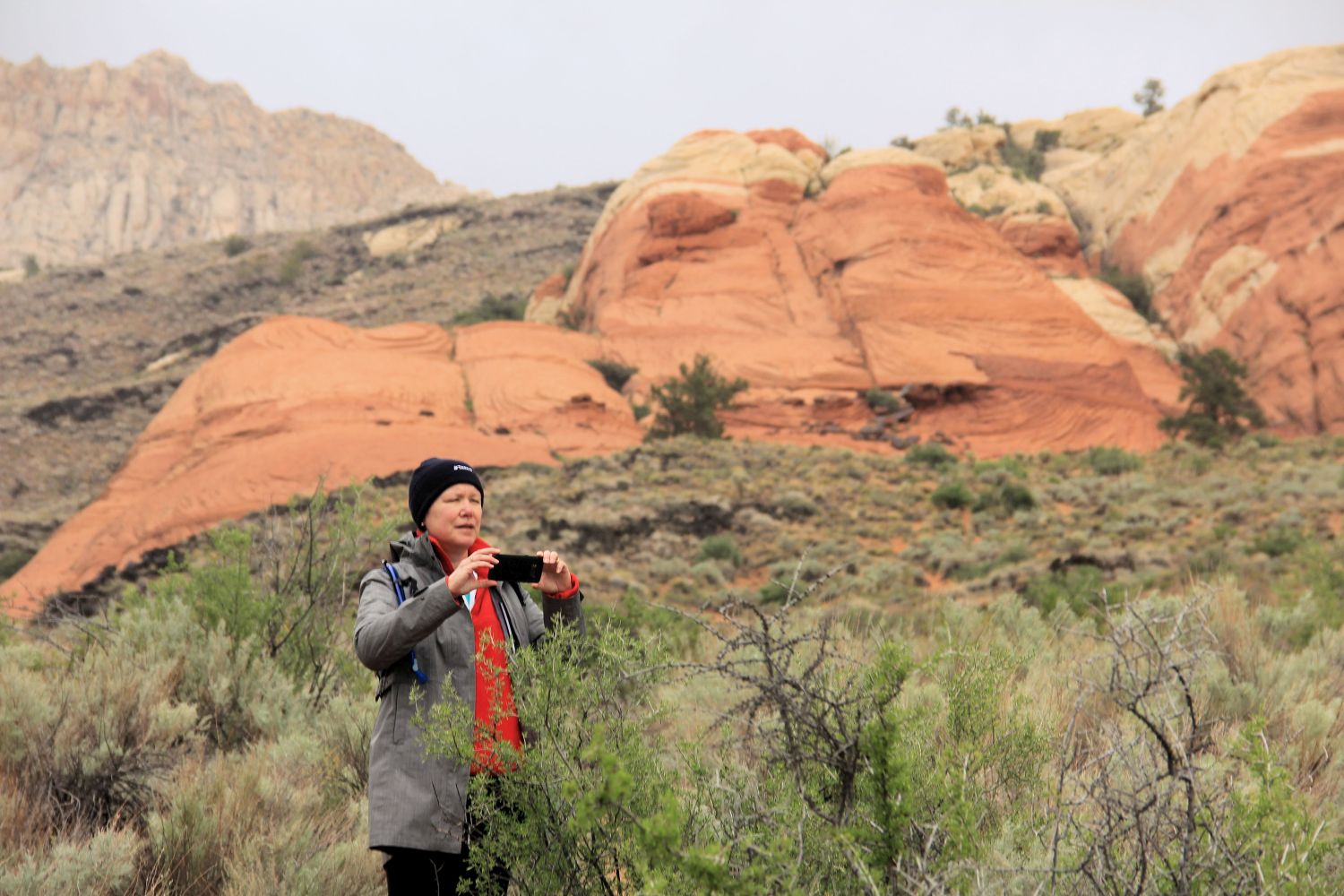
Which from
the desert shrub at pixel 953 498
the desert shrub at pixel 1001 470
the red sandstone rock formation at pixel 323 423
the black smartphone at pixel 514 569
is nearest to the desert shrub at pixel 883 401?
the desert shrub at pixel 1001 470

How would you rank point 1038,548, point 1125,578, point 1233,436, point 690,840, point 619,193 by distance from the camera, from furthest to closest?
point 619,193 < point 1233,436 < point 1038,548 < point 1125,578 < point 690,840

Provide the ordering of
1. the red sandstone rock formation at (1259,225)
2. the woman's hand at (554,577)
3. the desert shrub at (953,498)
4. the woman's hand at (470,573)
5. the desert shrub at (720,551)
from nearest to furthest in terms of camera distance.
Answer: the woman's hand at (470,573), the woman's hand at (554,577), the desert shrub at (720,551), the desert shrub at (953,498), the red sandstone rock formation at (1259,225)

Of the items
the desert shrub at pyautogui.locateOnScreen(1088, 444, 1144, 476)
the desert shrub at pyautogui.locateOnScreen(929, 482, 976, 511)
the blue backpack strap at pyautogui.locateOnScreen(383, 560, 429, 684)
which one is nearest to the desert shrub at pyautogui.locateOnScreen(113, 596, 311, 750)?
the blue backpack strap at pyautogui.locateOnScreen(383, 560, 429, 684)

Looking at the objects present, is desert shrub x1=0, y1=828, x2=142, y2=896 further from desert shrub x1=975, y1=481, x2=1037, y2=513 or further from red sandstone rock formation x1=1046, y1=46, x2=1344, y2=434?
red sandstone rock formation x1=1046, y1=46, x2=1344, y2=434

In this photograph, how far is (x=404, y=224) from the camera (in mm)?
60156

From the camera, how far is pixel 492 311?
4347cm

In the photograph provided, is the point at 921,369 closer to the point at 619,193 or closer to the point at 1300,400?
the point at 1300,400

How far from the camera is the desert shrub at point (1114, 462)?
23422mm

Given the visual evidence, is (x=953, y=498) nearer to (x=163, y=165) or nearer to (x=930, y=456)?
(x=930, y=456)

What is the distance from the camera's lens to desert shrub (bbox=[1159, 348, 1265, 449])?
2578cm

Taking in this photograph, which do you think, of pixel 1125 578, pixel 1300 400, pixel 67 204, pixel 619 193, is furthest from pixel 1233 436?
pixel 67 204

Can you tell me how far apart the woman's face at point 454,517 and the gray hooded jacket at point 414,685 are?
80 mm

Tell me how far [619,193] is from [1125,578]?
33374 mm

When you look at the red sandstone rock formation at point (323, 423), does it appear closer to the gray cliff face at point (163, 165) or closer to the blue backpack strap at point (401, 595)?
the blue backpack strap at point (401, 595)
